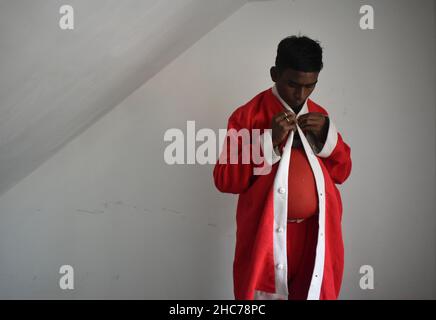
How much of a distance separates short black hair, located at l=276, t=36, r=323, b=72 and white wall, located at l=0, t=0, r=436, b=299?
48 cm

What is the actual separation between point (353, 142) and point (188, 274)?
0.78 meters

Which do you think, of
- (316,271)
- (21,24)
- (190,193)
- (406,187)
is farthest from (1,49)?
(406,187)

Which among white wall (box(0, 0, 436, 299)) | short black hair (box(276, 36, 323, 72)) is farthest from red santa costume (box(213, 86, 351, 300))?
white wall (box(0, 0, 436, 299))

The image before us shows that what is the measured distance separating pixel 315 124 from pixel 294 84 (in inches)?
4.4

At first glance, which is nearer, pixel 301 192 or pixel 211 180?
pixel 301 192

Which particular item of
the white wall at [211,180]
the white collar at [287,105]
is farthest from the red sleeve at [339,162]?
the white wall at [211,180]

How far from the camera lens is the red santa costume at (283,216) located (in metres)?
0.99

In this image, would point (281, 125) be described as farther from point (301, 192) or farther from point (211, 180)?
point (211, 180)

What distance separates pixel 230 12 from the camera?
148cm

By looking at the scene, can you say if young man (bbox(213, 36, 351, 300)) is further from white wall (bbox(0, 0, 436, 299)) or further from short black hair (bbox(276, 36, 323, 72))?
white wall (bbox(0, 0, 436, 299))

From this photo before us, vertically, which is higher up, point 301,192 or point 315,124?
point 315,124

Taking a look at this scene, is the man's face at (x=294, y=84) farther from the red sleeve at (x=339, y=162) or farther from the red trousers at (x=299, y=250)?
the red trousers at (x=299, y=250)

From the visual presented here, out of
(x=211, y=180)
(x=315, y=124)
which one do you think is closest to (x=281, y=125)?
(x=315, y=124)

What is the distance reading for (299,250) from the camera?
3.47 ft
